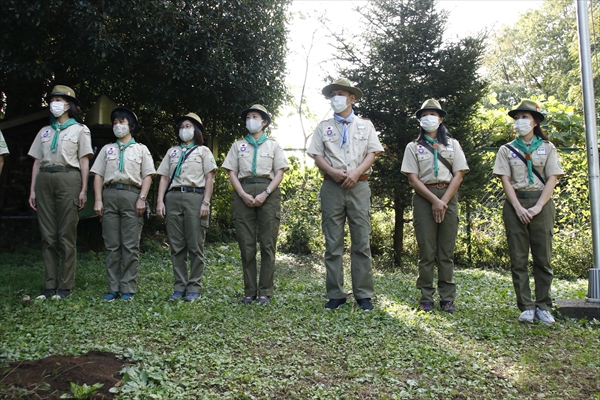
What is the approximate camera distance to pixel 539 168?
15.5ft

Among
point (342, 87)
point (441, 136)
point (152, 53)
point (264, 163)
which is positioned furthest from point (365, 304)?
point (152, 53)

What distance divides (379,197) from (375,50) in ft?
7.42

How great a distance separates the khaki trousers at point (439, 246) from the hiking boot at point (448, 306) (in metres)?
0.03

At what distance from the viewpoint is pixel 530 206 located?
15.3 feet

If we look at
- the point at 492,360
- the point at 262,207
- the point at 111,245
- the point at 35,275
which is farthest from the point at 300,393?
the point at 35,275

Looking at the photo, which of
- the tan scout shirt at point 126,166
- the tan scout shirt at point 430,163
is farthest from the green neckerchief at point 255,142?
the tan scout shirt at point 430,163

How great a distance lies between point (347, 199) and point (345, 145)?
504 mm

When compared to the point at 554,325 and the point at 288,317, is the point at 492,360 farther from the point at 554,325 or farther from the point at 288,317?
the point at 288,317

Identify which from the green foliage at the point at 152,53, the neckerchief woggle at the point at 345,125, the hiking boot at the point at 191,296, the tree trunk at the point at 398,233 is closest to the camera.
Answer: the neckerchief woggle at the point at 345,125

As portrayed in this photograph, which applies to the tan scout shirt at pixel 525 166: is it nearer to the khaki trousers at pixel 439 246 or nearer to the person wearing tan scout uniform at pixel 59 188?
the khaki trousers at pixel 439 246

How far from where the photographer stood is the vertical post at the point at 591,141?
491 cm

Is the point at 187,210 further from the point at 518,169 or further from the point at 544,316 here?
the point at 544,316

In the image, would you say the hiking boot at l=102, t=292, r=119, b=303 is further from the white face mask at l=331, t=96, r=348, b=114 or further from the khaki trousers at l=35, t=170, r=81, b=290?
the white face mask at l=331, t=96, r=348, b=114

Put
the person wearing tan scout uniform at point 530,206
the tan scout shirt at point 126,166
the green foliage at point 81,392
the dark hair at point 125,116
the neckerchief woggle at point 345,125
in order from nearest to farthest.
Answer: the green foliage at point 81,392 < the person wearing tan scout uniform at point 530,206 < the neckerchief woggle at point 345,125 < the tan scout shirt at point 126,166 < the dark hair at point 125,116
